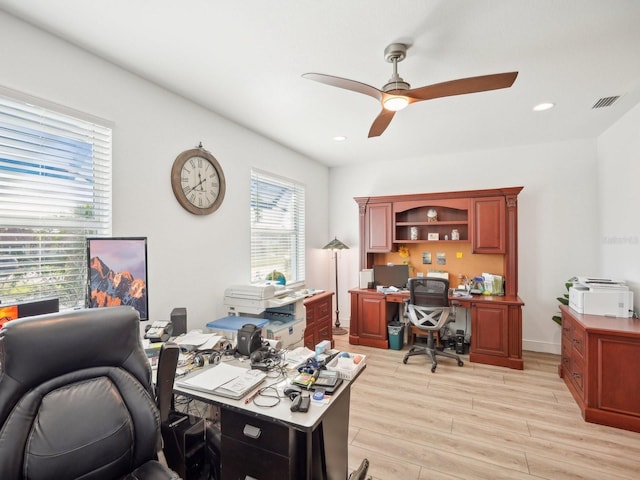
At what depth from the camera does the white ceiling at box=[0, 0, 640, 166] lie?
170cm

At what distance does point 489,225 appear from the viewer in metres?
4.05

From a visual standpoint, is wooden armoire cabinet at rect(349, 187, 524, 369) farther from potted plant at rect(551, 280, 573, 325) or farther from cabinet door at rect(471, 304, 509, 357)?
potted plant at rect(551, 280, 573, 325)

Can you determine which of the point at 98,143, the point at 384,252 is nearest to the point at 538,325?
the point at 384,252

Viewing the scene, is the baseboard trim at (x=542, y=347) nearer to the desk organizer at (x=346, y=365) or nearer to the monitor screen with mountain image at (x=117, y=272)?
the desk organizer at (x=346, y=365)

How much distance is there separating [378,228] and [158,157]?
3.15m

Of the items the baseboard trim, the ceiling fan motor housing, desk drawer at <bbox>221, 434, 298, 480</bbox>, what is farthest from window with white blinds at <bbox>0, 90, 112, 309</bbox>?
the baseboard trim

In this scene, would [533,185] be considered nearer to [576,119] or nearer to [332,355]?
[576,119]

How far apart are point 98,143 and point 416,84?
96.1 inches

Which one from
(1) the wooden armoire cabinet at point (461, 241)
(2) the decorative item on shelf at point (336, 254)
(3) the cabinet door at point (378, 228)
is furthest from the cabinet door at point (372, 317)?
(3) the cabinet door at point (378, 228)

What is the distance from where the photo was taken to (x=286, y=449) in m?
1.41

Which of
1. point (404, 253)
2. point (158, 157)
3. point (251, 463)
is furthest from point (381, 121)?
point (404, 253)

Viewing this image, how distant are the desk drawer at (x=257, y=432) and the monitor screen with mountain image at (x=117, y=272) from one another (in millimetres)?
880

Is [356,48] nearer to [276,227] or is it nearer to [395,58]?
[395,58]

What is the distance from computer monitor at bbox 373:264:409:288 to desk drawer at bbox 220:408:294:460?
3.37 meters
